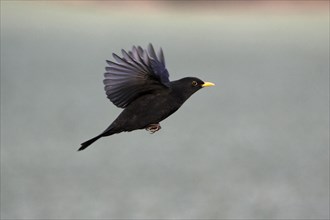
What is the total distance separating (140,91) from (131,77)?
143mm

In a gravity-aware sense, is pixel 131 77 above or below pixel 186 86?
above

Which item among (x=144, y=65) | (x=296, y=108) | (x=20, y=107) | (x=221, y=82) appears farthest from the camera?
(x=221, y=82)

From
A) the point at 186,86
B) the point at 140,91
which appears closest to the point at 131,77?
the point at 140,91

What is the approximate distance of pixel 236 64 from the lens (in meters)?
45.2

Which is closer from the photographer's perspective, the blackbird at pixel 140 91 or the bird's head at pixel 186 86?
the blackbird at pixel 140 91

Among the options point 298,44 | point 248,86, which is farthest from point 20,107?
point 298,44

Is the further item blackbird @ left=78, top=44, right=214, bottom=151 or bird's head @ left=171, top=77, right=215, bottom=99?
bird's head @ left=171, top=77, right=215, bottom=99

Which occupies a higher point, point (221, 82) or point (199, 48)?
point (221, 82)

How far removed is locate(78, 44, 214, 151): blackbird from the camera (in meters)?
7.89

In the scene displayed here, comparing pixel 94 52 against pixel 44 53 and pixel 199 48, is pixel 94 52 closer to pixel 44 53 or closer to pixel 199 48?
pixel 44 53

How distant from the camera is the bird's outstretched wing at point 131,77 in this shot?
7.94 m

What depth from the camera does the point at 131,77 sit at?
8.02m

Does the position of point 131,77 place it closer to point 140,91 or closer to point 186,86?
point 140,91

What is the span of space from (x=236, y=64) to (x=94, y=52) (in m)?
6.44
